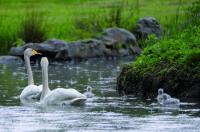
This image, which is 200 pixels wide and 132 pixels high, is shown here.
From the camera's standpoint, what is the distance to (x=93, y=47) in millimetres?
38312

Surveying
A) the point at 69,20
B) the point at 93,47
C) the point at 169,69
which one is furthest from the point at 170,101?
the point at 69,20

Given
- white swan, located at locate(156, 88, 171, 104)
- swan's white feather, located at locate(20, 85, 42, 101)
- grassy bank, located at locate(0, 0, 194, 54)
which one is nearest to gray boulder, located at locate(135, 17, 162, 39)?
grassy bank, located at locate(0, 0, 194, 54)

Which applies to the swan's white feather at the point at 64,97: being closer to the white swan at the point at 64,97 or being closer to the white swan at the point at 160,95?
the white swan at the point at 64,97

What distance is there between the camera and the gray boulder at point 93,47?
36906mm

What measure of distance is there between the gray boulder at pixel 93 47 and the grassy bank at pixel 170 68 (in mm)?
12686

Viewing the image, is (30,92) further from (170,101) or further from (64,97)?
(170,101)

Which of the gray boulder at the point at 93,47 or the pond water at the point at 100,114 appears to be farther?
the gray boulder at the point at 93,47

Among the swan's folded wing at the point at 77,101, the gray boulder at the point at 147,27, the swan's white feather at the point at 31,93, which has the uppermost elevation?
the gray boulder at the point at 147,27

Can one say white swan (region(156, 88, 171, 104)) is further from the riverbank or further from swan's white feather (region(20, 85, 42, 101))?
swan's white feather (region(20, 85, 42, 101))

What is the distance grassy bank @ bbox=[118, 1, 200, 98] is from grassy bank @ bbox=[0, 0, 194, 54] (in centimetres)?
836

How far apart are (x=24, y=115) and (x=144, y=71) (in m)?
4.66

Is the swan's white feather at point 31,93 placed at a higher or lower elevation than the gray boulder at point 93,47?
lower

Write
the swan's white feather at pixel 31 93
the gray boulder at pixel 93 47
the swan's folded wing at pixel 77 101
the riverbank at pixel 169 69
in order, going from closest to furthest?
1. the swan's folded wing at pixel 77 101
2. the riverbank at pixel 169 69
3. the swan's white feather at pixel 31 93
4. the gray boulder at pixel 93 47

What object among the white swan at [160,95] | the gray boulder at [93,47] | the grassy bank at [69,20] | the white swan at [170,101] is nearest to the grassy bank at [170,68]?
the white swan at [160,95]
